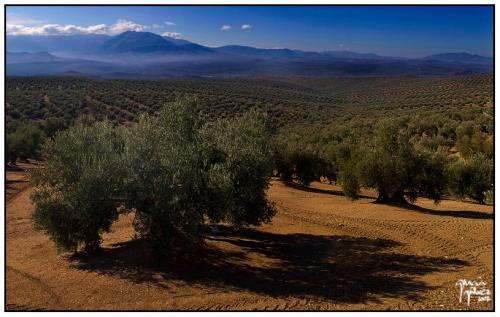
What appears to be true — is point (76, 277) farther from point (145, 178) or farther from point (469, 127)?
point (469, 127)

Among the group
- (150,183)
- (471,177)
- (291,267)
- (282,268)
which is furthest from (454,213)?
(150,183)

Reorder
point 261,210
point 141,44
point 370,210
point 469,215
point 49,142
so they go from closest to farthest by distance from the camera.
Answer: point 49,142
point 261,210
point 469,215
point 370,210
point 141,44

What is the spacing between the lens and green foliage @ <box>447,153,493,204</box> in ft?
78.2

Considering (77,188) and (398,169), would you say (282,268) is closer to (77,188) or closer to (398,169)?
(77,188)

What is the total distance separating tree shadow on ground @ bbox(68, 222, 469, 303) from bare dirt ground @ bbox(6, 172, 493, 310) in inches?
1.3

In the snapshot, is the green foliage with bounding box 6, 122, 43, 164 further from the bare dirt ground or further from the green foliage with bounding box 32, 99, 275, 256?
the green foliage with bounding box 32, 99, 275, 256

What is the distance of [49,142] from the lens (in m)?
13.9

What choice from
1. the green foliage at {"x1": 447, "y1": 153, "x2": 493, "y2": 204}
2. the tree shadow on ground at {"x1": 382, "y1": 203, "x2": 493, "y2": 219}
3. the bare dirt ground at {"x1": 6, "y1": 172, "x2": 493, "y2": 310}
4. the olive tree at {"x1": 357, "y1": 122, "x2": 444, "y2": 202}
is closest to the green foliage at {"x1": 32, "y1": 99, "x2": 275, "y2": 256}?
the bare dirt ground at {"x1": 6, "y1": 172, "x2": 493, "y2": 310}

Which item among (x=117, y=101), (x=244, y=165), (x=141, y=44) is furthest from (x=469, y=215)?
(x=117, y=101)

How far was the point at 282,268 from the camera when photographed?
1402cm

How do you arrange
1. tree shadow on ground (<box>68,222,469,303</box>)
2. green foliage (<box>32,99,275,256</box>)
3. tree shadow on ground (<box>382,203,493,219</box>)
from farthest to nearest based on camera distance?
1. tree shadow on ground (<box>382,203,493,219</box>)
2. green foliage (<box>32,99,275,256</box>)
3. tree shadow on ground (<box>68,222,469,303</box>)

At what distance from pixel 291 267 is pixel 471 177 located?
51.6 ft

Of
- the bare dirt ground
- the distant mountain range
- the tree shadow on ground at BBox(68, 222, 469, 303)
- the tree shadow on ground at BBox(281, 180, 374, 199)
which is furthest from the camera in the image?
the tree shadow on ground at BBox(281, 180, 374, 199)

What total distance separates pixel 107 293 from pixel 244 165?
5968 millimetres
